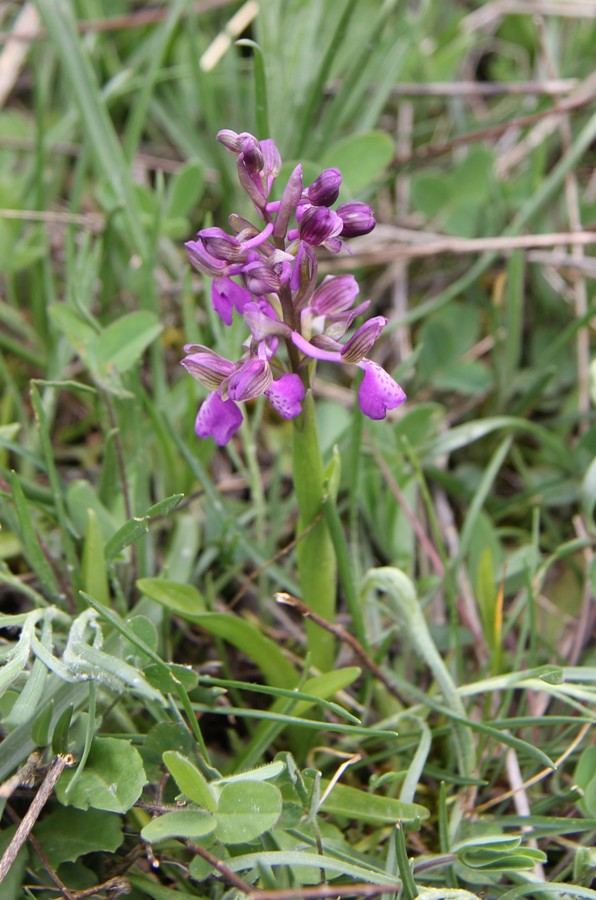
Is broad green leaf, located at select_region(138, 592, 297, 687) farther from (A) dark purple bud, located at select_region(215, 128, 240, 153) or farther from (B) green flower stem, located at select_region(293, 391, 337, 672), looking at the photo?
(A) dark purple bud, located at select_region(215, 128, 240, 153)

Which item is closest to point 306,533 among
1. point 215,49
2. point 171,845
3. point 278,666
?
point 278,666

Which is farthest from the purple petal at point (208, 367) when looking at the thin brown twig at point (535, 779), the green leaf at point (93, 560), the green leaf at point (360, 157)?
the green leaf at point (360, 157)

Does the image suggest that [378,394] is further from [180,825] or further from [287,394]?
[180,825]

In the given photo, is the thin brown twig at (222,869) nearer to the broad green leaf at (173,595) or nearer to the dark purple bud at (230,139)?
the broad green leaf at (173,595)

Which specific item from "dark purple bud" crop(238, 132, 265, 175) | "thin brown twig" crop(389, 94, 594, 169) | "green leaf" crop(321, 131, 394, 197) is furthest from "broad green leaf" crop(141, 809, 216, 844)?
"thin brown twig" crop(389, 94, 594, 169)

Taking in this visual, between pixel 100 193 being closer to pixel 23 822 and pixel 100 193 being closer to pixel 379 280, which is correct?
pixel 379 280

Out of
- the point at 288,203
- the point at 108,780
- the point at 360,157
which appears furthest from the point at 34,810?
the point at 360,157
